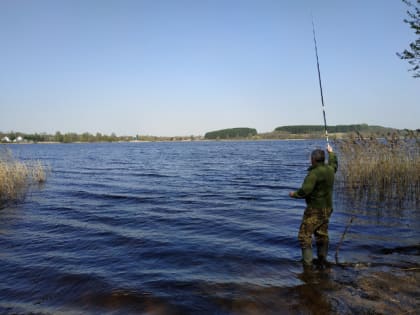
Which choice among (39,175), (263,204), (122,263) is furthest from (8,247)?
(39,175)

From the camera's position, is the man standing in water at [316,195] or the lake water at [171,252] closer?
the lake water at [171,252]

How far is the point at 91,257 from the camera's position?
952cm

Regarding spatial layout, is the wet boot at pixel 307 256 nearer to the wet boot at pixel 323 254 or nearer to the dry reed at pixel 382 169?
the wet boot at pixel 323 254

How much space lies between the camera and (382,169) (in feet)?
57.4

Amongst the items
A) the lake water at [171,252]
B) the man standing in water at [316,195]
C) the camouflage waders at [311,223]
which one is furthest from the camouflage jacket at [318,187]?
the lake water at [171,252]

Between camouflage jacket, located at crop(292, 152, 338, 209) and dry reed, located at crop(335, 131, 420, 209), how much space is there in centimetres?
933

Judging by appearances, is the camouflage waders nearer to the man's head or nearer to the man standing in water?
the man standing in water

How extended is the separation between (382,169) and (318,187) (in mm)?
12082

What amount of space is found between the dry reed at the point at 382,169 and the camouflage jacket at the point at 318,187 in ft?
30.6

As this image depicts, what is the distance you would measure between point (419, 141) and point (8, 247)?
18128mm

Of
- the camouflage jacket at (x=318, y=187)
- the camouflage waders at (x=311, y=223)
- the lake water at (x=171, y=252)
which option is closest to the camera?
the lake water at (x=171, y=252)

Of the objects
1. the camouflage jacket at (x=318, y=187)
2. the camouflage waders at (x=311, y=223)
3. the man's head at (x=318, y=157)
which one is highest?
the man's head at (x=318, y=157)

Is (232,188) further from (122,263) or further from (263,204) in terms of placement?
(122,263)

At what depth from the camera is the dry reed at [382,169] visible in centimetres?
1620
